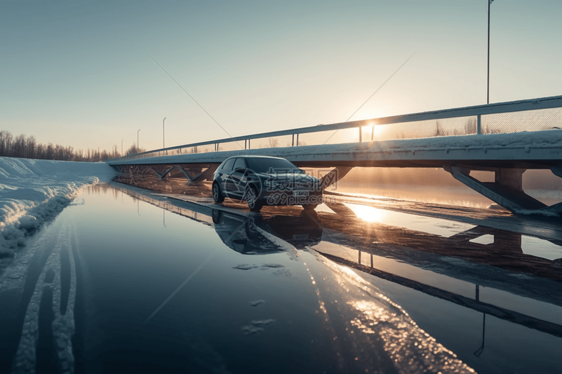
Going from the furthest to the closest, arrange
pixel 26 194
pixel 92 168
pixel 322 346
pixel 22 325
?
pixel 92 168
pixel 26 194
pixel 22 325
pixel 322 346

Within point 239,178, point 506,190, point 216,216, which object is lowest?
point 216,216

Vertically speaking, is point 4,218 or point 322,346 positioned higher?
point 4,218

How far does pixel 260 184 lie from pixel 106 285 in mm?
6573

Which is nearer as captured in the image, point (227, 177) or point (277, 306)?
point (277, 306)

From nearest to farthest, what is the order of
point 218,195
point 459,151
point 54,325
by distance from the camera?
point 54,325 < point 459,151 < point 218,195

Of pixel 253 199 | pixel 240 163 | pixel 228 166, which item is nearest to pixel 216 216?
pixel 253 199

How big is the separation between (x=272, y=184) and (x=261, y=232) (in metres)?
3.04

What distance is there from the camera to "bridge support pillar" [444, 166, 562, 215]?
1069 centimetres

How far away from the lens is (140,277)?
156 inches

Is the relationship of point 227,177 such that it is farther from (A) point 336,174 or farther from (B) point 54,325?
(B) point 54,325

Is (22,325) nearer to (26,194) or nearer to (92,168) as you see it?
(26,194)

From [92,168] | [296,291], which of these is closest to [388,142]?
[296,291]

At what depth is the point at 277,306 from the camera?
313 cm

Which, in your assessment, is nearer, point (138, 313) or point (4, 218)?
point (138, 313)
